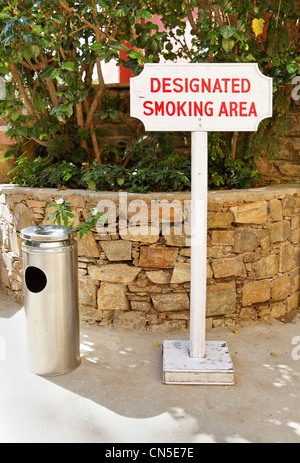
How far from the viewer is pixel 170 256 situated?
3.92 metres

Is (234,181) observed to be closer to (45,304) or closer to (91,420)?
(45,304)

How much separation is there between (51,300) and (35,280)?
0.33 meters

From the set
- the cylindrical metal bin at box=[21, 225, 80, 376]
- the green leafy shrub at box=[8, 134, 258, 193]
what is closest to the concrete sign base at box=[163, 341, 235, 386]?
the cylindrical metal bin at box=[21, 225, 80, 376]

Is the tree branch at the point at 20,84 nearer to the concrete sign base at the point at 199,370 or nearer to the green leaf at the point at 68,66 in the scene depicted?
the green leaf at the point at 68,66

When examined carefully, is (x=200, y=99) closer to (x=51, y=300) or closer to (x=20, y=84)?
(x=51, y=300)

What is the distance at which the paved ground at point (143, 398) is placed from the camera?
260 cm

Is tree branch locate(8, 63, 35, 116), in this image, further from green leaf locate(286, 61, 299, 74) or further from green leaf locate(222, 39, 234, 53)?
green leaf locate(286, 61, 299, 74)

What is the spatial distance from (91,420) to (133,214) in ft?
5.76

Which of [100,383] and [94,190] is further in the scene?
[94,190]

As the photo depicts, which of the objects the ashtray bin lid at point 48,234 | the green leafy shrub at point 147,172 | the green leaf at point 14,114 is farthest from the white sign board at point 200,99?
the green leaf at point 14,114

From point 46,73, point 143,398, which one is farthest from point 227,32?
point 143,398

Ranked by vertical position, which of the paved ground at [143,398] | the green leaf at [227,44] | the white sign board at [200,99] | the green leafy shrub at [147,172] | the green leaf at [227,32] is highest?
the green leaf at [227,32]
